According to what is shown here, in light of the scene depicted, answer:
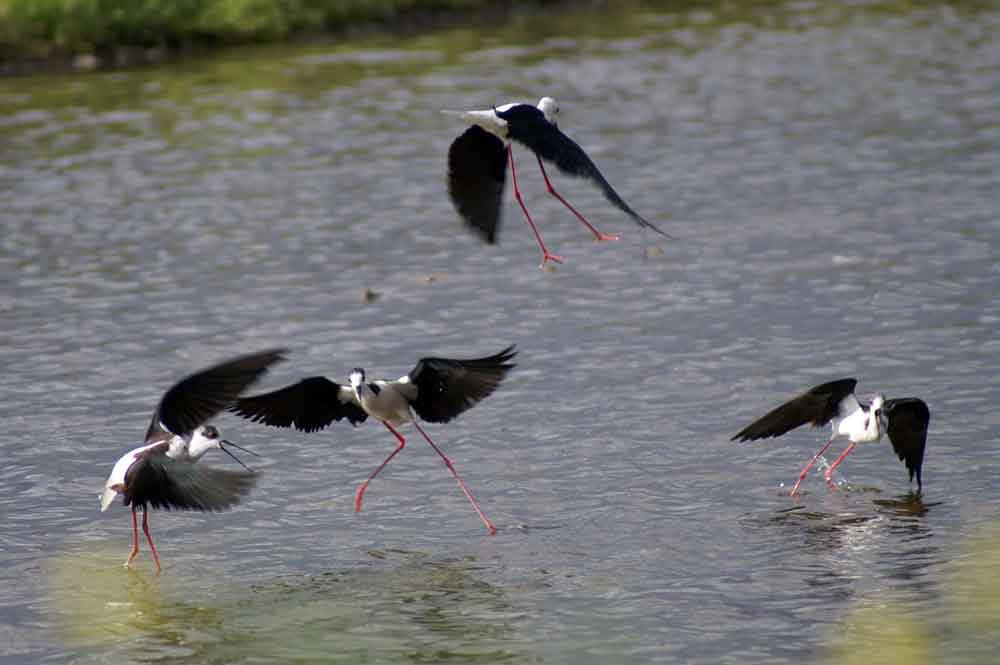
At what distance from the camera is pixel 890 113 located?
19125 mm

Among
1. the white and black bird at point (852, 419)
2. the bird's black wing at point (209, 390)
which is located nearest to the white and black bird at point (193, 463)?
the bird's black wing at point (209, 390)

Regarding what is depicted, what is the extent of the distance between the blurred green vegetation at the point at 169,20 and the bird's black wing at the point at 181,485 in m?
17.6

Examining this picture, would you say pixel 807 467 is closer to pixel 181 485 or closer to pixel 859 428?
pixel 859 428

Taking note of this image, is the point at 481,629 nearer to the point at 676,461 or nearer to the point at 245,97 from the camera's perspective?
the point at 676,461

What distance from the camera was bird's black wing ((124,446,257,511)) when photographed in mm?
8102

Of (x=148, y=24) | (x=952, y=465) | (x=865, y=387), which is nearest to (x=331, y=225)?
(x=865, y=387)

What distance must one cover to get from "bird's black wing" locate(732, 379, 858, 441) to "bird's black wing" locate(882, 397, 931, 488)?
0.85 feet

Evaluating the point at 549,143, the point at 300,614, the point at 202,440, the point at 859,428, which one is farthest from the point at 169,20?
the point at 300,614

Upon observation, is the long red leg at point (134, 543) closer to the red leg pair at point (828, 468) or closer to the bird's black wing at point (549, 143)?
the bird's black wing at point (549, 143)

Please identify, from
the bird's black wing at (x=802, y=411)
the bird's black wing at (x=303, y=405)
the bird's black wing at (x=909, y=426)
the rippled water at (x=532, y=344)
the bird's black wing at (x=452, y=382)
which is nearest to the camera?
the rippled water at (x=532, y=344)

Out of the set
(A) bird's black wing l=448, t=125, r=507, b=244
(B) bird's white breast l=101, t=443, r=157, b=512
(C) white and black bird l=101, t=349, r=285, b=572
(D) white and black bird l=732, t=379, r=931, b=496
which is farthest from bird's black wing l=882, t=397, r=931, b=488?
(B) bird's white breast l=101, t=443, r=157, b=512

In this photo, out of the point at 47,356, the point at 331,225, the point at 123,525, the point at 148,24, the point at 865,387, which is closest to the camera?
the point at 123,525

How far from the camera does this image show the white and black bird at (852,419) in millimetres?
9055

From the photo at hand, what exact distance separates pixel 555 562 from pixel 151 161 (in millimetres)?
11823
